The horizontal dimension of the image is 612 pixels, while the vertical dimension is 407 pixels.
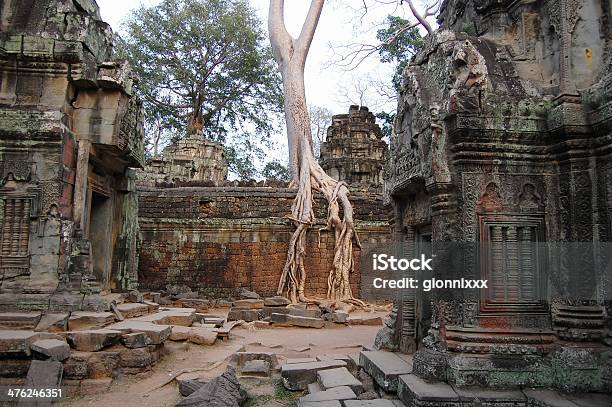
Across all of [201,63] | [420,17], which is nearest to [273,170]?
[201,63]

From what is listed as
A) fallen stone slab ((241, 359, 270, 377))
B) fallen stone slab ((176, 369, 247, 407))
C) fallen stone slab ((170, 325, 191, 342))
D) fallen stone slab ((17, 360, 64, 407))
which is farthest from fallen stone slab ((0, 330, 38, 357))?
fallen stone slab ((241, 359, 270, 377))

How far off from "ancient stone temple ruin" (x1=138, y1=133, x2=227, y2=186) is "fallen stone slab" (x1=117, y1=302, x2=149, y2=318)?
10.6 m

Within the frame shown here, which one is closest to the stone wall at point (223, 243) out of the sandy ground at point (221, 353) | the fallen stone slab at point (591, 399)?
the sandy ground at point (221, 353)

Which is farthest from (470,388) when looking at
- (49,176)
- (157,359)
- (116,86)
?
(116,86)

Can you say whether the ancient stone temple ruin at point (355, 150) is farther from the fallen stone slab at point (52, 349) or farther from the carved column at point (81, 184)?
the fallen stone slab at point (52, 349)

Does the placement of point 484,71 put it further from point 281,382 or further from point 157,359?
point 157,359

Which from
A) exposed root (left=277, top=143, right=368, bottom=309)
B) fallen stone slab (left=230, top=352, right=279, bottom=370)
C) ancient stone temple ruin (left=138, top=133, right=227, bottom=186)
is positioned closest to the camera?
fallen stone slab (left=230, top=352, right=279, bottom=370)

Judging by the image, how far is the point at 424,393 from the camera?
3.08m

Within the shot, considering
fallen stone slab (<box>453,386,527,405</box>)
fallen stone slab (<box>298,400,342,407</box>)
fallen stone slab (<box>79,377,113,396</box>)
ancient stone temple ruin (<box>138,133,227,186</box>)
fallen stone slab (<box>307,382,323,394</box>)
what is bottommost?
fallen stone slab (<box>79,377,113,396</box>)

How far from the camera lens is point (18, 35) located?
570cm

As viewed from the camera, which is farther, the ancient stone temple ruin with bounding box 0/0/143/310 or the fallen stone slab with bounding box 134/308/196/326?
the fallen stone slab with bounding box 134/308/196/326

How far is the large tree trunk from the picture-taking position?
11.5m

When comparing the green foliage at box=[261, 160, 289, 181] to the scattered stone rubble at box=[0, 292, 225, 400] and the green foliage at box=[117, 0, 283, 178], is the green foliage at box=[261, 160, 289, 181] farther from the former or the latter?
the scattered stone rubble at box=[0, 292, 225, 400]

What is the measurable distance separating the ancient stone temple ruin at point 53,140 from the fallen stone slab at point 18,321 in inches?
8.7
